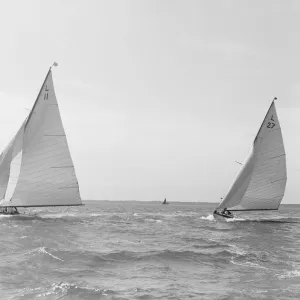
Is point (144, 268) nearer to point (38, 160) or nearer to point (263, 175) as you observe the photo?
point (38, 160)

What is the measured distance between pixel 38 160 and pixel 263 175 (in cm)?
2492

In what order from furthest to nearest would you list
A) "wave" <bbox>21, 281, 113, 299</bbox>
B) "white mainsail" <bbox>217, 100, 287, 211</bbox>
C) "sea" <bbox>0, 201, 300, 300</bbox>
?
"white mainsail" <bbox>217, 100, 287, 211</bbox>
"sea" <bbox>0, 201, 300, 300</bbox>
"wave" <bbox>21, 281, 113, 299</bbox>

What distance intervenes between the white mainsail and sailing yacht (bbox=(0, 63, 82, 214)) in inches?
766

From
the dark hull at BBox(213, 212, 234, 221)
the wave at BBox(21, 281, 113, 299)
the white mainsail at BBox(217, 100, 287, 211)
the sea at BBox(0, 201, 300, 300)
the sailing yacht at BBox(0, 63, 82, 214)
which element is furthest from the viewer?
the dark hull at BBox(213, 212, 234, 221)

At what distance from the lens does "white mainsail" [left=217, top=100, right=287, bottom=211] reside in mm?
47062

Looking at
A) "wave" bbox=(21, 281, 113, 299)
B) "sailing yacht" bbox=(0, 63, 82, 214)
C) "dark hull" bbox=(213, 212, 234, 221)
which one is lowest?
"wave" bbox=(21, 281, 113, 299)

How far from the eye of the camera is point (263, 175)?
47688mm

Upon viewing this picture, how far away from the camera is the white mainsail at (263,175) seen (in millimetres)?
47062

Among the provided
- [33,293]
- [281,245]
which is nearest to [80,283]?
[33,293]

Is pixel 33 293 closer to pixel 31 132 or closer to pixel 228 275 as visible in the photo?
pixel 228 275

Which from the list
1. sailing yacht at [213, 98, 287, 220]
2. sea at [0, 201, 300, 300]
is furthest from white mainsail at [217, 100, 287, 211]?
sea at [0, 201, 300, 300]

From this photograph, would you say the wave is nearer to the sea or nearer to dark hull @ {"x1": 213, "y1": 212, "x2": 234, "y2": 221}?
the sea

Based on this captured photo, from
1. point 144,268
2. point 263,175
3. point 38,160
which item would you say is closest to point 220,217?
point 263,175

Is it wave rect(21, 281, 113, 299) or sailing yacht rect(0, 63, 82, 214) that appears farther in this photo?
sailing yacht rect(0, 63, 82, 214)
